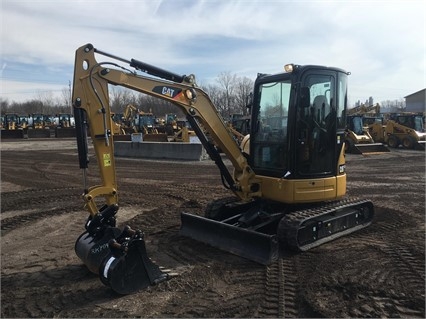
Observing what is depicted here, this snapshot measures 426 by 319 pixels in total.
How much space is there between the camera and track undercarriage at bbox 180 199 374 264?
5.54m

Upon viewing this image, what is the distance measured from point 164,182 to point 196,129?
6.66 meters

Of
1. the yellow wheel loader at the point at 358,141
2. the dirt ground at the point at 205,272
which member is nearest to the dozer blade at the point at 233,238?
the dirt ground at the point at 205,272

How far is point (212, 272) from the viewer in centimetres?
508

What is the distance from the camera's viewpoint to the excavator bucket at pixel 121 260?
4.44m

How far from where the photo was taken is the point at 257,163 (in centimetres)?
657

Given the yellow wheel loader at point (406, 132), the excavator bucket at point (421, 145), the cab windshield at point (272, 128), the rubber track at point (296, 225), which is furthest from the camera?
the yellow wheel loader at point (406, 132)

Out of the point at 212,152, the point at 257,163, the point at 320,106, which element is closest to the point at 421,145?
the point at 320,106

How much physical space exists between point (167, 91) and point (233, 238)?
92.5 inches

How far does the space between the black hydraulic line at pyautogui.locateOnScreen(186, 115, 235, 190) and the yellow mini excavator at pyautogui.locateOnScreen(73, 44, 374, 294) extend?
0.02m

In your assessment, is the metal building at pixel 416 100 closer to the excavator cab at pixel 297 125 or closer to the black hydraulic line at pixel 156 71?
the excavator cab at pixel 297 125

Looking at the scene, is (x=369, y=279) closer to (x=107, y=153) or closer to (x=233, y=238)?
(x=233, y=238)

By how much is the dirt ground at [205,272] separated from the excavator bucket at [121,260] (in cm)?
13

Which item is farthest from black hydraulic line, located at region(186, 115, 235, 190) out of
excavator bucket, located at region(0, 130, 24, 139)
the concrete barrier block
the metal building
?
the metal building

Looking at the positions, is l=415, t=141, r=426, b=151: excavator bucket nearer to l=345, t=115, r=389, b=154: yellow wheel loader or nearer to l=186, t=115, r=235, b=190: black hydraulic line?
l=345, t=115, r=389, b=154: yellow wheel loader
